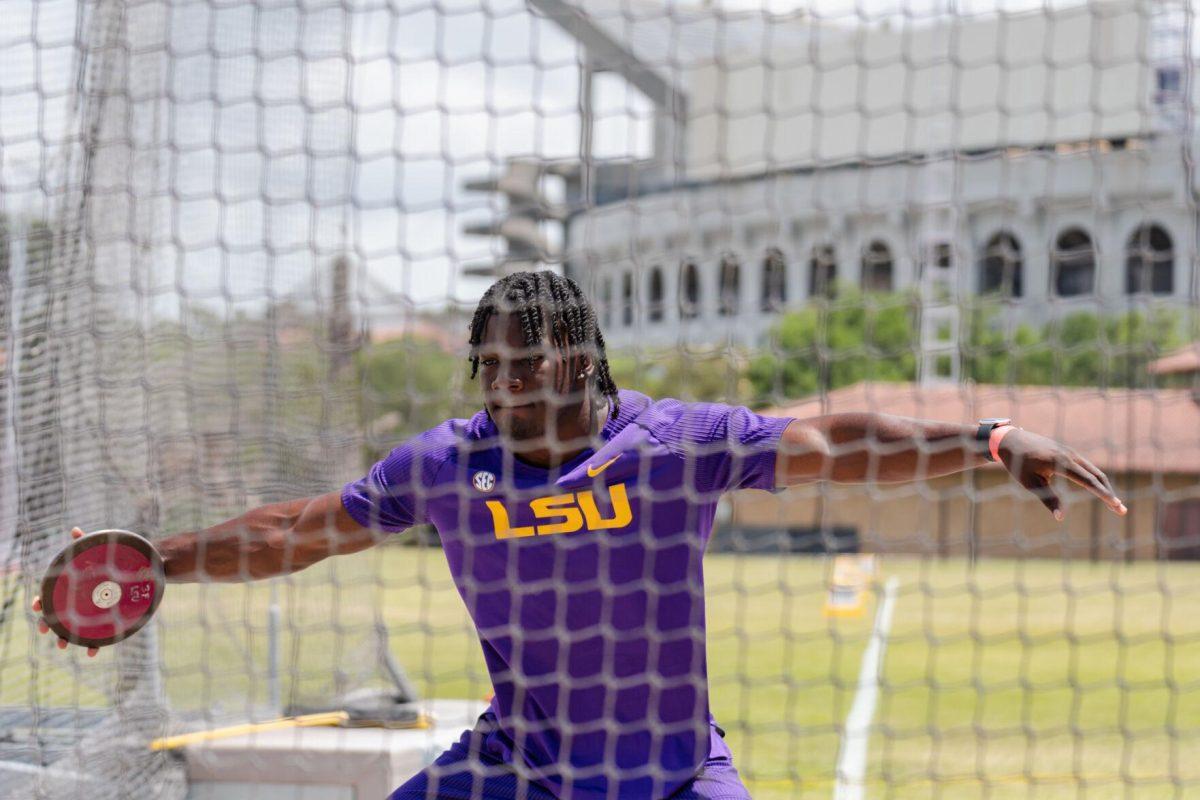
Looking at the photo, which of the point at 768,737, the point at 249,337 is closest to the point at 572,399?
the point at 249,337

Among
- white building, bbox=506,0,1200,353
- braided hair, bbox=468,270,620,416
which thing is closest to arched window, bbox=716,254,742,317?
white building, bbox=506,0,1200,353

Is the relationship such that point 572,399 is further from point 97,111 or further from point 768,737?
point 768,737

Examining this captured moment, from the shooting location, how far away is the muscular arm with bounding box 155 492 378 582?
360cm

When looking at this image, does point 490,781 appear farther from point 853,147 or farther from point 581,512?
point 853,147

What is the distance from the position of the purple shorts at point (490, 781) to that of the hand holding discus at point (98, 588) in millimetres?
815

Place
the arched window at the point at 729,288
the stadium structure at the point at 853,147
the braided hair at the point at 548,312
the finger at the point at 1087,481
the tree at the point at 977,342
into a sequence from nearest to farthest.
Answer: the finger at the point at 1087,481
the braided hair at the point at 548,312
the stadium structure at the point at 853,147
the arched window at the point at 729,288
the tree at the point at 977,342

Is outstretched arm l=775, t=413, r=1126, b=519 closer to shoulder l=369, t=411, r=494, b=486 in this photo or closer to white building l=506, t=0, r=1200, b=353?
shoulder l=369, t=411, r=494, b=486

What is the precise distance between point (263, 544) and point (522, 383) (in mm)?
845

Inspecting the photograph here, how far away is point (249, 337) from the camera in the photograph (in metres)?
6.27

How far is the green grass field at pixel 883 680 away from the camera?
19.2ft

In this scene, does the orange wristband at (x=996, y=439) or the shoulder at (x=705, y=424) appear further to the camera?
the shoulder at (x=705, y=424)

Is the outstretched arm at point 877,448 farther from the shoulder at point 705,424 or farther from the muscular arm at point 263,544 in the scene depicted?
the muscular arm at point 263,544

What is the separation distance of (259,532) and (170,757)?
191 centimetres

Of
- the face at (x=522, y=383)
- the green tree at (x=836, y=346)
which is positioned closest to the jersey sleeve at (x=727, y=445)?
the face at (x=522, y=383)
